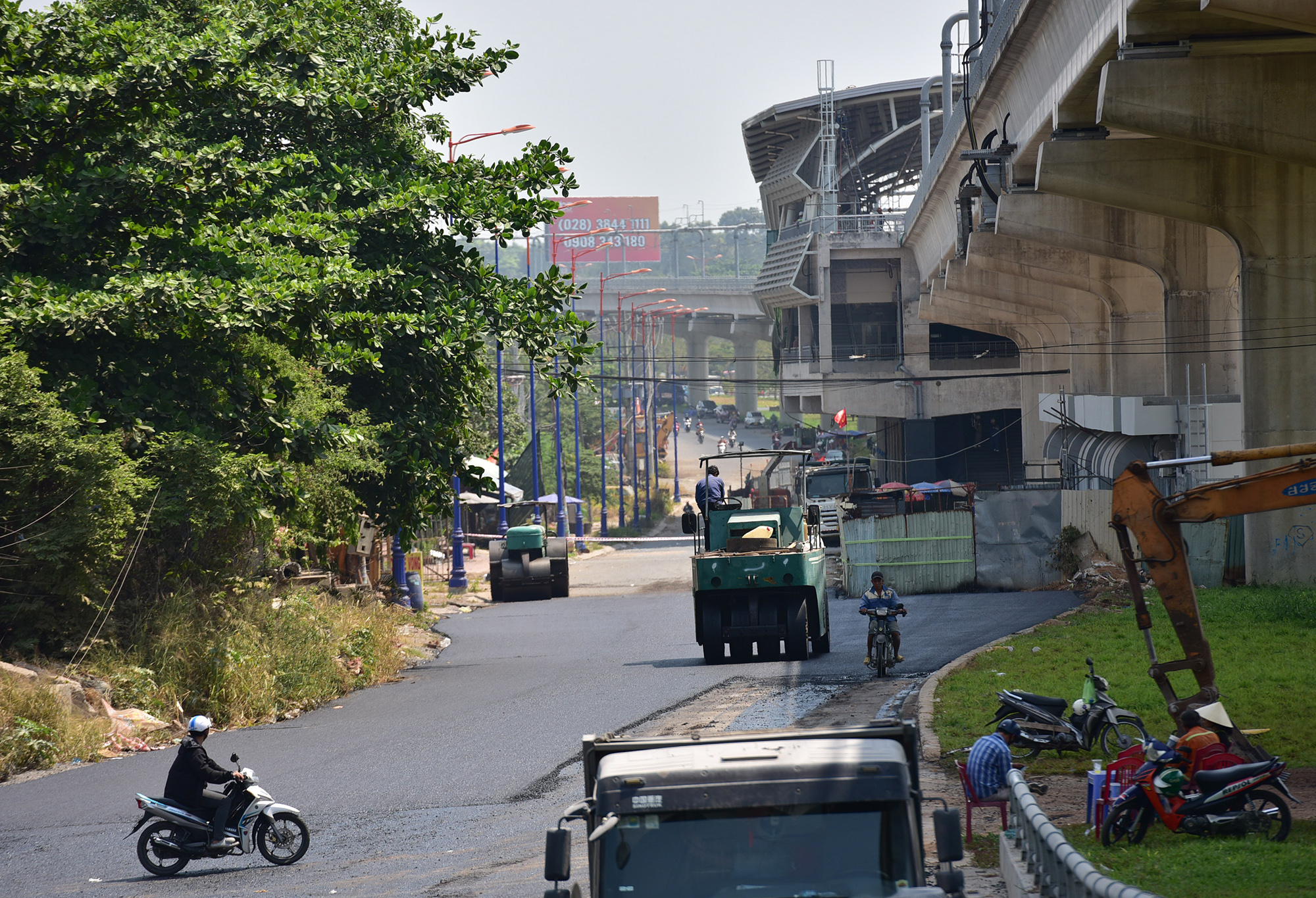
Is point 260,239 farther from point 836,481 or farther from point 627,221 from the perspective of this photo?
point 627,221

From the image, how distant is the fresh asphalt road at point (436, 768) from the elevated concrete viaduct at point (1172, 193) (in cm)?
638

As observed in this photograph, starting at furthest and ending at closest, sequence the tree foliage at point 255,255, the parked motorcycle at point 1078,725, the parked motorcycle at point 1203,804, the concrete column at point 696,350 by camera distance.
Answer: the concrete column at point 696,350, the tree foliage at point 255,255, the parked motorcycle at point 1078,725, the parked motorcycle at point 1203,804

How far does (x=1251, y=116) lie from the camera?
723 inches

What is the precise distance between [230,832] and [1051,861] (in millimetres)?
7627

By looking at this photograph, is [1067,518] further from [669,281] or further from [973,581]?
[669,281]

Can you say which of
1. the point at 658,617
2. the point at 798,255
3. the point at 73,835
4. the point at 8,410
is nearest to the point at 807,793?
the point at 73,835

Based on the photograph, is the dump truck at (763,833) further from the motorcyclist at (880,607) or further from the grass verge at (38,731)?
the motorcyclist at (880,607)

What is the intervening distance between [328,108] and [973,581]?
18.5 metres

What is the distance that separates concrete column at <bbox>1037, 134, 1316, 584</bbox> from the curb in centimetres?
538

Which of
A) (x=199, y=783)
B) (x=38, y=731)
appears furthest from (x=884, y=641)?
(x=38, y=731)

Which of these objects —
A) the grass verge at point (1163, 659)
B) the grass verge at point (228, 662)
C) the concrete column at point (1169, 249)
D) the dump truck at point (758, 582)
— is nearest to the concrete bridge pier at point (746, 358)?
the concrete column at point (1169, 249)

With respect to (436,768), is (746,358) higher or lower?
higher

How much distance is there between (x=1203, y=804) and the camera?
1014 centimetres

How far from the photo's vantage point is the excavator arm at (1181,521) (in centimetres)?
1222
